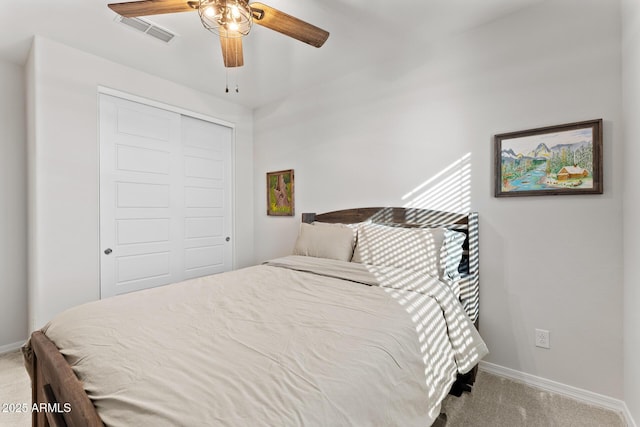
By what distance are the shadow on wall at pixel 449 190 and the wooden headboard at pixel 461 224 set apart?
0.21ft

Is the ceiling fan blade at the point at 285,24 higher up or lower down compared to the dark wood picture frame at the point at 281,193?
higher up

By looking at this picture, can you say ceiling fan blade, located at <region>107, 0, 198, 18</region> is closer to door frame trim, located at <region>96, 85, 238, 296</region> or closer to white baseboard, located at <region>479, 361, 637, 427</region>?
door frame trim, located at <region>96, 85, 238, 296</region>

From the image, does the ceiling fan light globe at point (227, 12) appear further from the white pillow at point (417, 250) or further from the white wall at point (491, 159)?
the white pillow at point (417, 250)

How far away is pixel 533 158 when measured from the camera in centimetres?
204

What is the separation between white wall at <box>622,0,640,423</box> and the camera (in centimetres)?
155

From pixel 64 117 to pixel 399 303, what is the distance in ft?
9.85

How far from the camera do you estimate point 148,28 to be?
90.5 inches

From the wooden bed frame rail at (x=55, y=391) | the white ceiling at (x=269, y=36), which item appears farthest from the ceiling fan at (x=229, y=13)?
the wooden bed frame rail at (x=55, y=391)

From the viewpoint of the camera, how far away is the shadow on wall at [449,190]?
2320 mm

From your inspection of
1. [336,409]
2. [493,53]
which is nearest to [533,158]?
[493,53]

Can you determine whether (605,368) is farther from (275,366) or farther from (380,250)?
(275,366)

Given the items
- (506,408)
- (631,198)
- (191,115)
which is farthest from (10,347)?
(631,198)

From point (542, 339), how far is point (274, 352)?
6.44 ft

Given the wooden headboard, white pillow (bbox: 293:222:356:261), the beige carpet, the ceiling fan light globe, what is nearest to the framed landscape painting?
the wooden headboard
